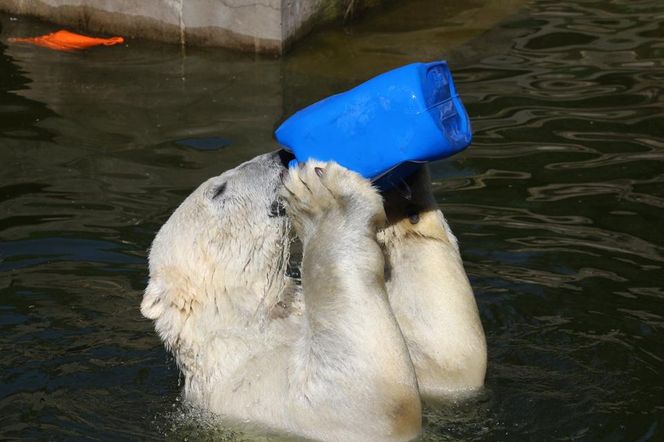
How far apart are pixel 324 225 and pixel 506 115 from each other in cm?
383

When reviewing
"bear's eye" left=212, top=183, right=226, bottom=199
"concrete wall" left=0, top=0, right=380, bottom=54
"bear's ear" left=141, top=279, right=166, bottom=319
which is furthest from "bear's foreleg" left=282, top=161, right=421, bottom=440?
"concrete wall" left=0, top=0, right=380, bottom=54

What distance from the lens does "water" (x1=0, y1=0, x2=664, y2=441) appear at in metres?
4.56

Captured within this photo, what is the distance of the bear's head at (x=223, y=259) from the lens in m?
4.24

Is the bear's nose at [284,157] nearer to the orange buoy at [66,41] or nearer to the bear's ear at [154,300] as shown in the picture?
the bear's ear at [154,300]

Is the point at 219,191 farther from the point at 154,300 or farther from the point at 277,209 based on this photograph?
the point at 154,300

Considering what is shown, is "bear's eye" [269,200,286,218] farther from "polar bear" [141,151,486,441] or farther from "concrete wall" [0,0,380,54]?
"concrete wall" [0,0,380,54]

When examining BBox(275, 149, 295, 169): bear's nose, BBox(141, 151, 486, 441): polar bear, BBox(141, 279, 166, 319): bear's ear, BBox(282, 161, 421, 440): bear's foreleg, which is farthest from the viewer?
BBox(275, 149, 295, 169): bear's nose

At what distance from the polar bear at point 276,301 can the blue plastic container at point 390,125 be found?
0.46ft

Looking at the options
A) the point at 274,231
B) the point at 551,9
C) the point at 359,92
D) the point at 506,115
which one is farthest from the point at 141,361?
the point at 551,9

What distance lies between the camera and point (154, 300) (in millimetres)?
4215

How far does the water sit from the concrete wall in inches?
5.4

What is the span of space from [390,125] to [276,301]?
0.91m

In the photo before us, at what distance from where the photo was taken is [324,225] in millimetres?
3850

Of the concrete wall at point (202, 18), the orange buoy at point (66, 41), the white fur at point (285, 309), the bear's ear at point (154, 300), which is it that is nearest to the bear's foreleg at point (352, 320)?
the white fur at point (285, 309)
